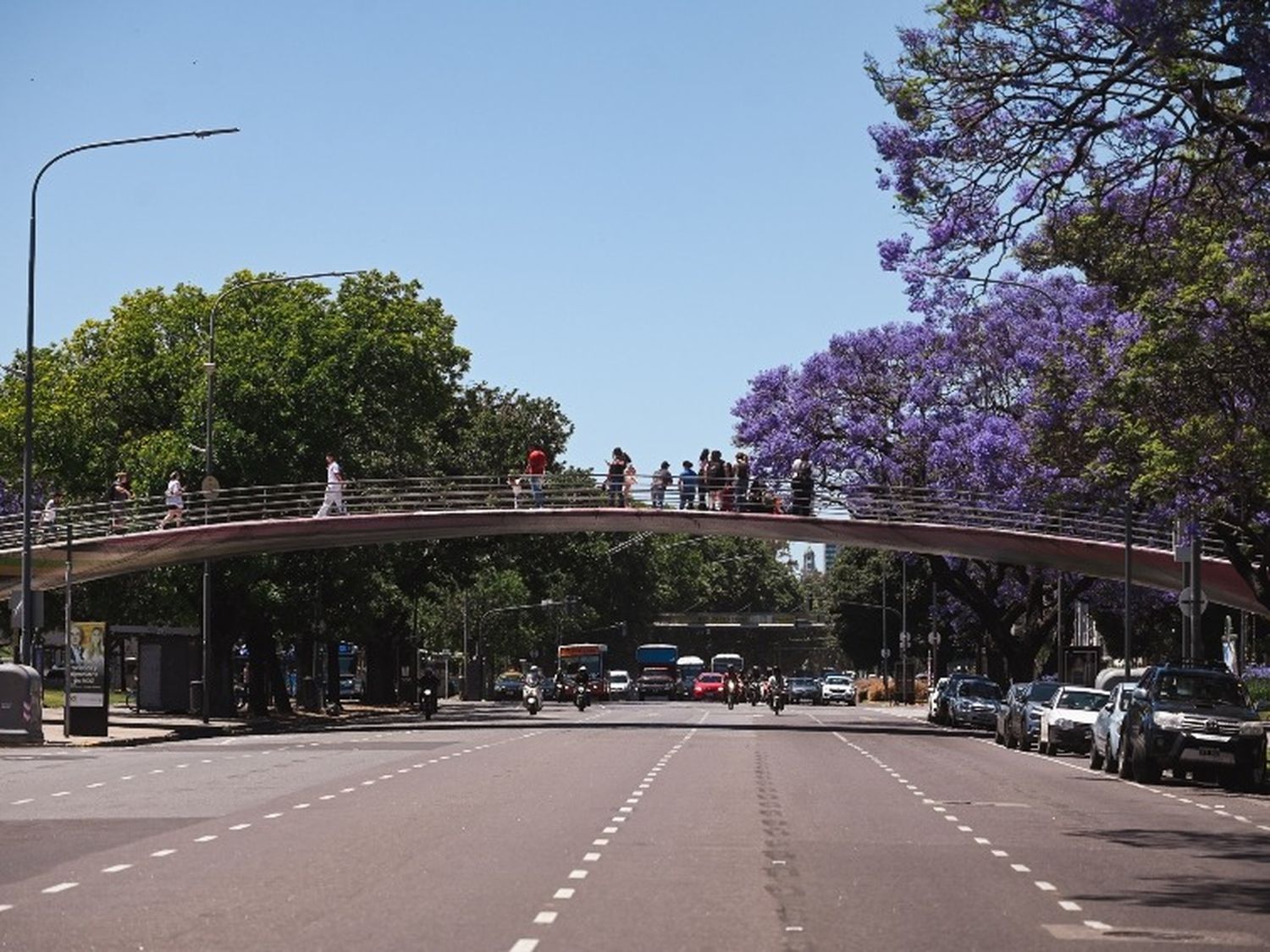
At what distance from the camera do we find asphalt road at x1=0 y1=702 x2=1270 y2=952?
14.1 m

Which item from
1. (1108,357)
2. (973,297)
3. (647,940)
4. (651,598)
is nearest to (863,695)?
(651,598)

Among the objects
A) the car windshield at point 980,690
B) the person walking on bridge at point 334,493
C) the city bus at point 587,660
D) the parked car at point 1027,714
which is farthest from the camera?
the city bus at point 587,660

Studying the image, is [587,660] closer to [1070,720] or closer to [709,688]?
[709,688]

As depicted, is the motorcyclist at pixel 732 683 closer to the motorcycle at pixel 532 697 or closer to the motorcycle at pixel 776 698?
the motorcycle at pixel 776 698

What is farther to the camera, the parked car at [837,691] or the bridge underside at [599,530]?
the parked car at [837,691]

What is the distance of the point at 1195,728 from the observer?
108ft

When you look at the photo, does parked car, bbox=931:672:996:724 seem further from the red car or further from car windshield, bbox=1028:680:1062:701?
the red car

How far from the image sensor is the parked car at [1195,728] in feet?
107

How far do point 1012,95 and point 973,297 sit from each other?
11.2 feet

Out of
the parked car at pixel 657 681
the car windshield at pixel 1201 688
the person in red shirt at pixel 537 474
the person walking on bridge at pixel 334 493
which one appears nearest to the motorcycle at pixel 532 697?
the person in red shirt at pixel 537 474

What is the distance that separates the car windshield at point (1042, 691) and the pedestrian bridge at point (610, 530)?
17.0ft

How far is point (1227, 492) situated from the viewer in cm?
3775

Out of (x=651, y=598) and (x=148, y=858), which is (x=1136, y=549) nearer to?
(x=148, y=858)

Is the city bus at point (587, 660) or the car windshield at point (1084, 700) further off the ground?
A: the car windshield at point (1084, 700)
